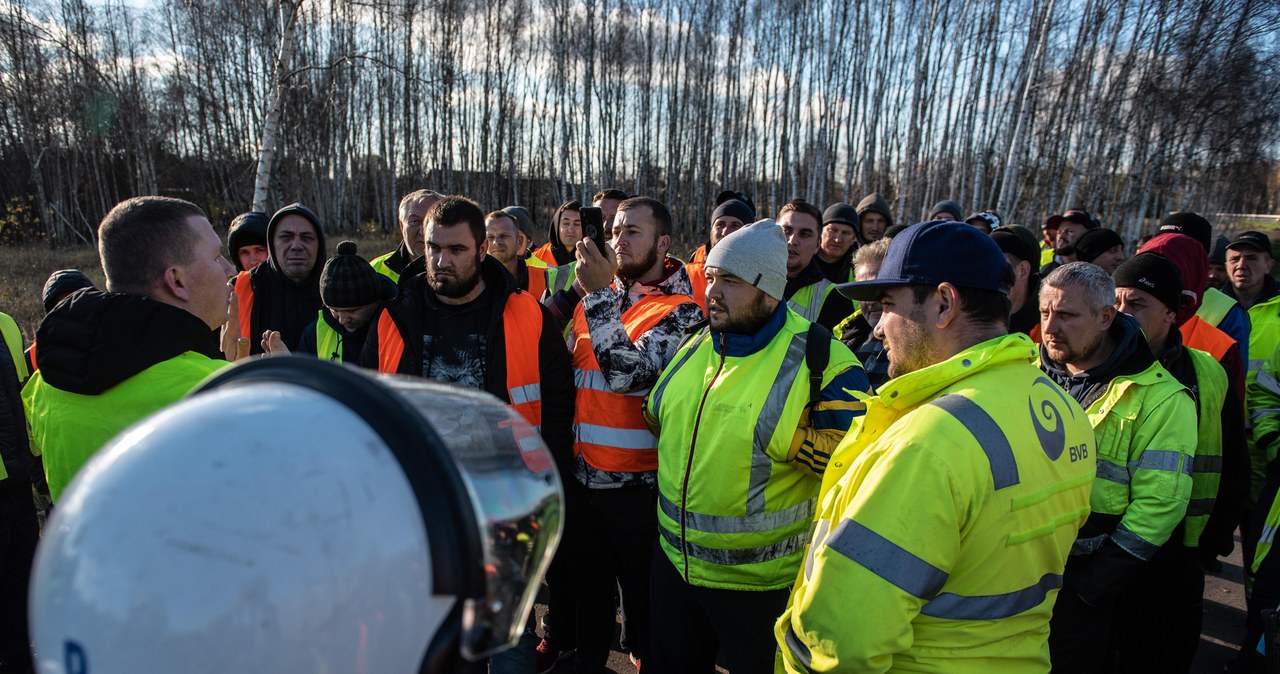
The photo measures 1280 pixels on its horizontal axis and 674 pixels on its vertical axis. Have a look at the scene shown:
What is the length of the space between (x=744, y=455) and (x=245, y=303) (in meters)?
3.44

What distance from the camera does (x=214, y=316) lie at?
2004mm

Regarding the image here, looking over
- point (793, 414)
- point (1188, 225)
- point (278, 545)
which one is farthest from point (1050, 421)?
point (1188, 225)

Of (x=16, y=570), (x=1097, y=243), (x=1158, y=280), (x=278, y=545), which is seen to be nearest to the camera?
(x=278, y=545)

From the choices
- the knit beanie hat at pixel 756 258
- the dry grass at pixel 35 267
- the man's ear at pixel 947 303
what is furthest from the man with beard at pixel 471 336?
the dry grass at pixel 35 267

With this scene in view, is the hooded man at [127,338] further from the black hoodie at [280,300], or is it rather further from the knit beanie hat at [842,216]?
the knit beanie hat at [842,216]

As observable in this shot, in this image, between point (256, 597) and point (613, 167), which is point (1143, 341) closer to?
point (256, 597)

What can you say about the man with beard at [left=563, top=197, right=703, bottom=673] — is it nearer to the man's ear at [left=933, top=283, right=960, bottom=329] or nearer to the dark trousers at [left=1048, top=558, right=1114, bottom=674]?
the man's ear at [left=933, top=283, right=960, bottom=329]

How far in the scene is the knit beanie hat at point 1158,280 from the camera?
317 centimetres

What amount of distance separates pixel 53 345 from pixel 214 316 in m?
0.41

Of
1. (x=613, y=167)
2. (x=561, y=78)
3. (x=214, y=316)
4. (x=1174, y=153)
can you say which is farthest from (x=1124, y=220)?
(x=214, y=316)

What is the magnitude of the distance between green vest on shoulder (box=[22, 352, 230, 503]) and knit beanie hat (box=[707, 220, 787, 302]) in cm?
174

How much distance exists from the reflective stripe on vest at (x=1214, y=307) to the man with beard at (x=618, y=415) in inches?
141

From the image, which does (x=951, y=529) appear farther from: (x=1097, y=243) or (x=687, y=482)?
(x=1097, y=243)

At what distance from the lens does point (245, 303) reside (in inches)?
160
